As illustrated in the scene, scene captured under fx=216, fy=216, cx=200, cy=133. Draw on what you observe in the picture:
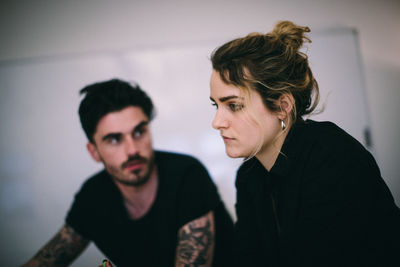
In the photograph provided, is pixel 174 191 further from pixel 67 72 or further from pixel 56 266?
pixel 67 72

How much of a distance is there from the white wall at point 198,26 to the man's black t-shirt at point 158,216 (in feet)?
3.07

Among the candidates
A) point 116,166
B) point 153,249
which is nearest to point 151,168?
point 116,166

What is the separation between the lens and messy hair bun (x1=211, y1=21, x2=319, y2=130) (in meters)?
0.70

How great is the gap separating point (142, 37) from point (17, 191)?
132 cm

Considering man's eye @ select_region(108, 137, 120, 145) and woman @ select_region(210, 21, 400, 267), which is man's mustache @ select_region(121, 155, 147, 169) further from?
woman @ select_region(210, 21, 400, 267)

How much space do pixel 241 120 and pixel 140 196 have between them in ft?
2.33

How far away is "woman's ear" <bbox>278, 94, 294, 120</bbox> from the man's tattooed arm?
1.78 ft

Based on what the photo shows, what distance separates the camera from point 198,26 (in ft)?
5.01

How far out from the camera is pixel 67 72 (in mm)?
1455

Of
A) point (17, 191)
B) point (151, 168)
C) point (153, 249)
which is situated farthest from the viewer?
point (17, 191)

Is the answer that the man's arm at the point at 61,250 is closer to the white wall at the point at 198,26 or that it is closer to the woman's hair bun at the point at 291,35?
the white wall at the point at 198,26

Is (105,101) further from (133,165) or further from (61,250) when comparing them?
(61,250)

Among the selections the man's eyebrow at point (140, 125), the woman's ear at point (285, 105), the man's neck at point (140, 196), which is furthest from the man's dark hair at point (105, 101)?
the woman's ear at point (285, 105)

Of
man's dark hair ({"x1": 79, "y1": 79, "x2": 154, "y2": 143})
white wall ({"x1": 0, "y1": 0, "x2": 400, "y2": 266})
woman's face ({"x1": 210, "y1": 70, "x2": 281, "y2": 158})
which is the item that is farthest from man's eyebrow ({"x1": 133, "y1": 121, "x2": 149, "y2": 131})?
white wall ({"x1": 0, "y1": 0, "x2": 400, "y2": 266})
